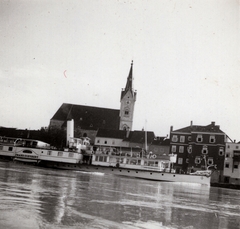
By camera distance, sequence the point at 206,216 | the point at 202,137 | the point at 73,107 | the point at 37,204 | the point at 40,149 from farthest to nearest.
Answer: the point at 73,107
the point at 202,137
the point at 40,149
the point at 206,216
the point at 37,204

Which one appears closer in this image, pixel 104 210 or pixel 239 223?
pixel 104 210

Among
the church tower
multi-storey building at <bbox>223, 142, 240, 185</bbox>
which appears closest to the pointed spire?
the church tower

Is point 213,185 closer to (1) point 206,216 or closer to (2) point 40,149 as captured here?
(2) point 40,149

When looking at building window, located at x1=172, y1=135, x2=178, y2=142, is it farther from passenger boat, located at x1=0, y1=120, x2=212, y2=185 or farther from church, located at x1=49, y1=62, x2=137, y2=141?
church, located at x1=49, y1=62, x2=137, y2=141

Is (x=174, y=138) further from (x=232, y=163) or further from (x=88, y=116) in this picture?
(x=88, y=116)

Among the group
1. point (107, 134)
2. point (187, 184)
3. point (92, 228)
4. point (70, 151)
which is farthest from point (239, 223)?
point (107, 134)

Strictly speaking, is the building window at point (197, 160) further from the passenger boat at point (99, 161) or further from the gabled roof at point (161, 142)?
the gabled roof at point (161, 142)

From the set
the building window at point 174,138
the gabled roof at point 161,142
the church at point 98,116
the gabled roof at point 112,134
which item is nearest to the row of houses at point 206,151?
the building window at point 174,138
